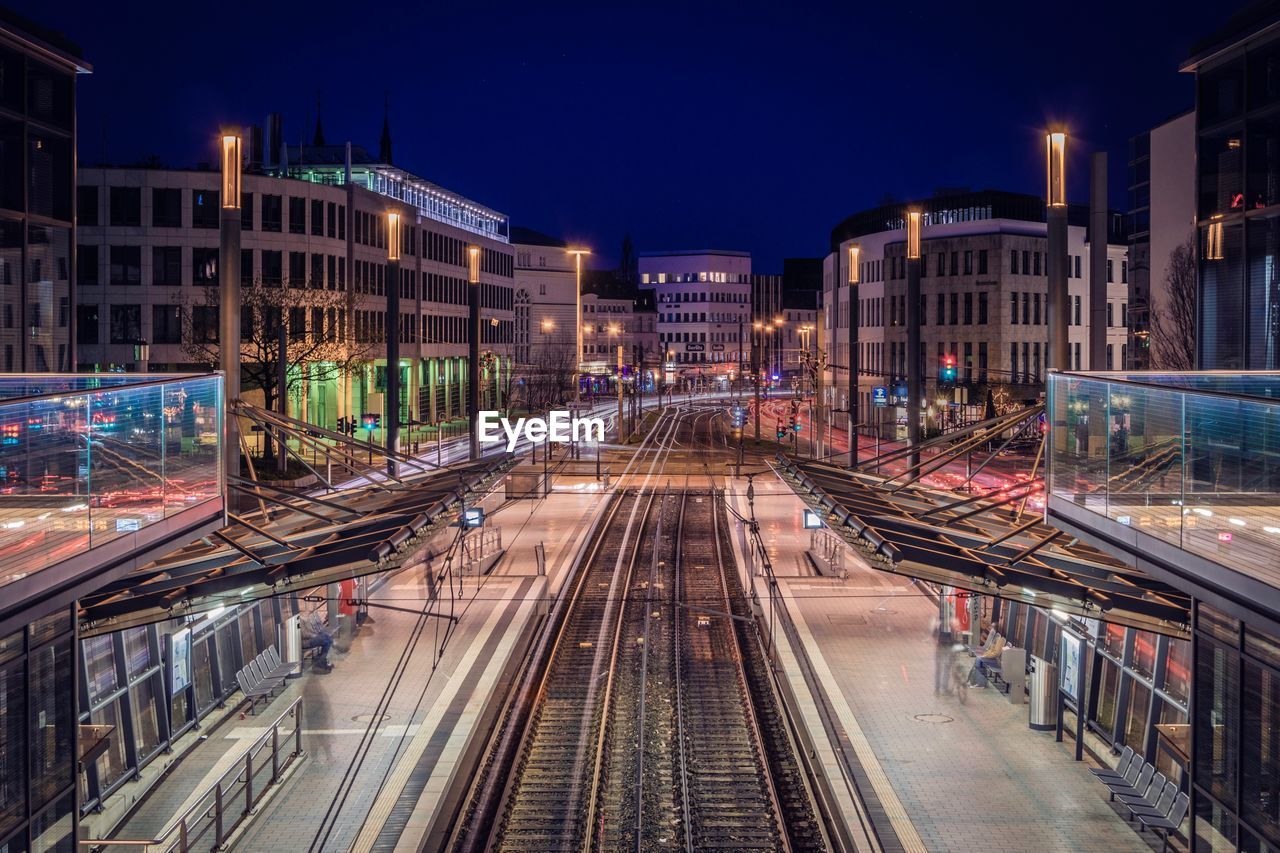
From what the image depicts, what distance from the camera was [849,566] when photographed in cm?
3469

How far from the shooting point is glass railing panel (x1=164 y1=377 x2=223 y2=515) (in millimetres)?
12539

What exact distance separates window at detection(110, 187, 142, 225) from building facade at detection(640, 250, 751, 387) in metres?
122

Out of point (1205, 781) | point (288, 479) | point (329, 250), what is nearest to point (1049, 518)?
point (1205, 781)

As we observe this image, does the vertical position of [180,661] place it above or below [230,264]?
below

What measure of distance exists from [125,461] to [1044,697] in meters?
13.9

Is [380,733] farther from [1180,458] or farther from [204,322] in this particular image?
[204,322]

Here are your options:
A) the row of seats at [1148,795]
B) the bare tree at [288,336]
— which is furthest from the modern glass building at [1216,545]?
the bare tree at [288,336]

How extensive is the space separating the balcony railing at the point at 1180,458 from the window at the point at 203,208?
5484cm

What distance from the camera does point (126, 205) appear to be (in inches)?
2386

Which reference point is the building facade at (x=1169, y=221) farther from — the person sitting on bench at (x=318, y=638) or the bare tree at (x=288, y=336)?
the bare tree at (x=288, y=336)

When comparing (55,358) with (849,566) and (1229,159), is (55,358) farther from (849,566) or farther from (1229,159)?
(1229,159)

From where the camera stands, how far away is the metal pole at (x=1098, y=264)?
16859 mm

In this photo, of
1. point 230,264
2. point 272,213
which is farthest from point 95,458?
point 272,213

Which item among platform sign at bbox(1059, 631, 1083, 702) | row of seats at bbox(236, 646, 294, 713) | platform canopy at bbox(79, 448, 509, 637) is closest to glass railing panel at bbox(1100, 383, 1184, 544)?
platform sign at bbox(1059, 631, 1083, 702)
